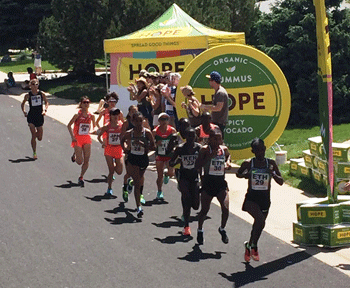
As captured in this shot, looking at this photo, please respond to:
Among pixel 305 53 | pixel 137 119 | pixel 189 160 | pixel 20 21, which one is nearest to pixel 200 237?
pixel 189 160

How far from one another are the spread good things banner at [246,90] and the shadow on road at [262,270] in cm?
588

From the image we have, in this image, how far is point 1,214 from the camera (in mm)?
13336

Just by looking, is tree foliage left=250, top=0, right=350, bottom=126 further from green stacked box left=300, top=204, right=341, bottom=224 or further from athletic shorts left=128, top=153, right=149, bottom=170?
green stacked box left=300, top=204, right=341, bottom=224

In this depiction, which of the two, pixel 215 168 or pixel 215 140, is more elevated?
pixel 215 140

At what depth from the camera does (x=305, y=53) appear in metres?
23.0

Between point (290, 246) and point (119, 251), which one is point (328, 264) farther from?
point (119, 251)

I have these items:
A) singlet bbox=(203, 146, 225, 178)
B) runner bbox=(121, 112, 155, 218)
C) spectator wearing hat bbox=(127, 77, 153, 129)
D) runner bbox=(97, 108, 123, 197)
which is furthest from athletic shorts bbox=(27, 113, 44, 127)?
singlet bbox=(203, 146, 225, 178)

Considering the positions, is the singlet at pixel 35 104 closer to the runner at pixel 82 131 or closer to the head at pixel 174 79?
the runner at pixel 82 131

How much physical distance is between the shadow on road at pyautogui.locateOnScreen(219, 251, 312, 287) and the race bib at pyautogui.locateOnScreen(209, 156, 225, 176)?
138cm

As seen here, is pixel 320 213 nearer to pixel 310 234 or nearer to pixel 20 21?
pixel 310 234

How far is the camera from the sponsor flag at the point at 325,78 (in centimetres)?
1149

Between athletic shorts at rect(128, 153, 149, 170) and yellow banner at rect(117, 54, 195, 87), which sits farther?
yellow banner at rect(117, 54, 195, 87)

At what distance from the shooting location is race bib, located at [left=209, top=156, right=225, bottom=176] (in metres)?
11.3

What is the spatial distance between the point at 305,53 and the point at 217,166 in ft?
40.8
